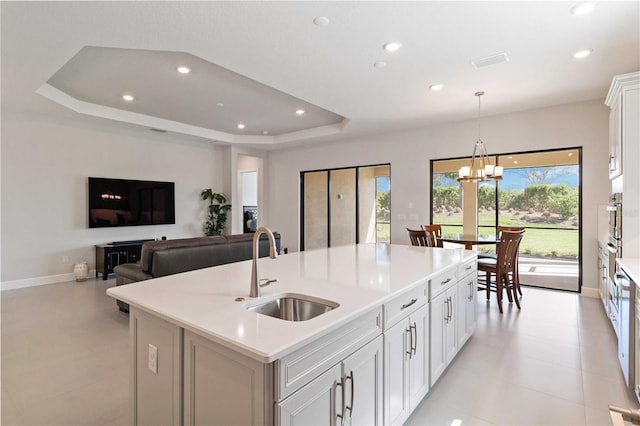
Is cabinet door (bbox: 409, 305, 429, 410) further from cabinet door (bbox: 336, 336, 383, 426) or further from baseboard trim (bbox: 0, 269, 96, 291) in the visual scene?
baseboard trim (bbox: 0, 269, 96, 291)

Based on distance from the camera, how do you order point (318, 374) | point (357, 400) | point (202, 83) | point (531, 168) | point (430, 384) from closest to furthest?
point (318, 374), point (357, 400), point (430, 384), point (202, 83), point (531, 168)

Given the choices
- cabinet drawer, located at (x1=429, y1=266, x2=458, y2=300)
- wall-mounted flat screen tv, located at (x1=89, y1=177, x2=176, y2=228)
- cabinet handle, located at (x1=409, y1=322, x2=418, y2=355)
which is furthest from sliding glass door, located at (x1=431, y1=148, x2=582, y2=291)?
wall-mounted flat screen tv, located at (x1=89, y1=177, x2=176, y2=228)

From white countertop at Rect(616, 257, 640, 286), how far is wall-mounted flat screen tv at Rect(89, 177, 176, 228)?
24.2ft

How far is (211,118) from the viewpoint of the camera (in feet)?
20.8

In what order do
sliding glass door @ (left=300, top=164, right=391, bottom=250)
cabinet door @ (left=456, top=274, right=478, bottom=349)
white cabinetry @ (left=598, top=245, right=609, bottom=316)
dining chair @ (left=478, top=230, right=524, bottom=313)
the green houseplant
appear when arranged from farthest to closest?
the green houseplant, sliding glass door @ (left=300, top=164, right=391, bottom=250), dining chair @ (left=478, top=230, right=524, bottom=313), white cabinetry @ (left=598, top=245, right=609, bottom=316), cabinet door @ (left=456, top=274, right=478, bottom=349)

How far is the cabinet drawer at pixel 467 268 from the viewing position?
280cm

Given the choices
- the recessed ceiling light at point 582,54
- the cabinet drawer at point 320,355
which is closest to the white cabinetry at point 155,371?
the cabinet drawer at point 320,355

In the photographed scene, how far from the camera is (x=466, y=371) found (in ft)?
8.54

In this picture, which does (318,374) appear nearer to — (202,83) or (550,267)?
(202,83)

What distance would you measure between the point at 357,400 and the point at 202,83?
442 cm

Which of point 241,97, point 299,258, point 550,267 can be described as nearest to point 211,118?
point 241,97

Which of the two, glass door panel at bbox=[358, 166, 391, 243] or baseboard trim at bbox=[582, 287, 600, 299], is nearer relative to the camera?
baseboard trim at bbox=[582, 287, 600, 299]

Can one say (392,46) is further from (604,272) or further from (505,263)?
(604,272)

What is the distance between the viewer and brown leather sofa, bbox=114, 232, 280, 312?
11.8ft
